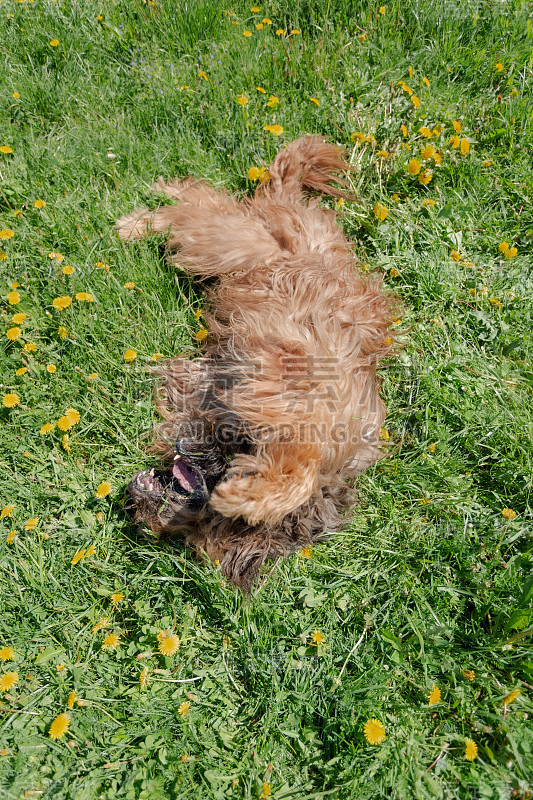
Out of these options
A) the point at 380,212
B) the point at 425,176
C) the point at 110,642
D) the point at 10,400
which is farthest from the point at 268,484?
the point at 425,176

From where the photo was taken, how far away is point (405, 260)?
3.28 meters

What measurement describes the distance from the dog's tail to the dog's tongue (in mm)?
1819

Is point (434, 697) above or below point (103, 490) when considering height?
below

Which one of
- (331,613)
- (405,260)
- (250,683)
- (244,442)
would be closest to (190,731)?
(250,683)

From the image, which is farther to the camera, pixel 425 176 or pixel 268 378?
pixel 425 176

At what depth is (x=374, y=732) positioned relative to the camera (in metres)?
1.94

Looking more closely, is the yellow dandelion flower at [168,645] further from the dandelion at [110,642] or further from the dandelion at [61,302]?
the dandelion at [61,302]

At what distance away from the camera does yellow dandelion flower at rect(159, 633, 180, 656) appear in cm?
213

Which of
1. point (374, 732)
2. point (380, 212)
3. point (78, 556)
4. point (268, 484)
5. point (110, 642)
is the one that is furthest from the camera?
point (380, 212)

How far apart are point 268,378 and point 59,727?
1566mm

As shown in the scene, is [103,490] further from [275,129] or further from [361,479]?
[275,129]

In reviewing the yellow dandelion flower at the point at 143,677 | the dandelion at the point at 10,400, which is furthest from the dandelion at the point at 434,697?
the dandelion at the point at 10,400

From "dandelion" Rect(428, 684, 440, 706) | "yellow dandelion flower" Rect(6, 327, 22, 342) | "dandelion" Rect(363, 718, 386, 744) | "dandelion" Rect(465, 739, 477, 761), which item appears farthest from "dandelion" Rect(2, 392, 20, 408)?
"dandelion" Rect(465, 739, 477, 761)

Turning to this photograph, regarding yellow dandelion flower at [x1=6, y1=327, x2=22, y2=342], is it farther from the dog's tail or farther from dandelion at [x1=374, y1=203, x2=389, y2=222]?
dandelion at [x1=374, y1=203, x2=389, y2=222]
